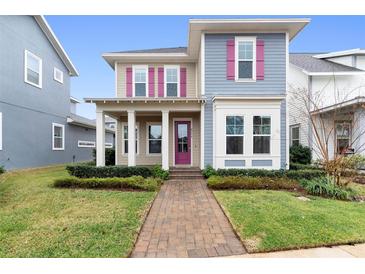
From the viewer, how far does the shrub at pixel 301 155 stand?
42.4ft

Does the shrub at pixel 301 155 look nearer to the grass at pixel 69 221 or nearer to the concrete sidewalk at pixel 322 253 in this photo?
the grass at pixel 69 221

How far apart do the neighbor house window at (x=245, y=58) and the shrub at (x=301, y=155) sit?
470 centimetres

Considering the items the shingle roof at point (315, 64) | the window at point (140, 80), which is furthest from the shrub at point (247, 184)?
the shingle roof at point (315, 64)

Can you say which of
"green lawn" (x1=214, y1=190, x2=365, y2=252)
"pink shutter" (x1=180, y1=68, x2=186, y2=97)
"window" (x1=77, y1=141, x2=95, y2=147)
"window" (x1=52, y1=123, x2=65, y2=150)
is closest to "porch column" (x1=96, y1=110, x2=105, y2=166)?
"pink shutter" (x1=180, y1=68, x2=186, y2=97)

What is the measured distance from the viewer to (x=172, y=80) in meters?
13.7

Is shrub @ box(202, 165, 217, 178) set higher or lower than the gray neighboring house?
lower

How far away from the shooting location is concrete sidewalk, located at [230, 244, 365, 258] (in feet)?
12.2

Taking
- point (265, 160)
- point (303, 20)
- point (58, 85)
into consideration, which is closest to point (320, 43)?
point (303, 20)

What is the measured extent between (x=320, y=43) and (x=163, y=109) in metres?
17.4

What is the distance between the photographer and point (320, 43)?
2134 centimetres

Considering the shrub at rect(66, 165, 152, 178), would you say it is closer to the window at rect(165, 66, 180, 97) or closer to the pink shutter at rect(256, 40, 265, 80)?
the window at rect(165, 66, 180, 97)

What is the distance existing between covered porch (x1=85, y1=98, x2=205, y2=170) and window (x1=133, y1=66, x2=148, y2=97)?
1.36 meters

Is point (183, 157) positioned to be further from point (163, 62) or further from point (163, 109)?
point (163, 62)

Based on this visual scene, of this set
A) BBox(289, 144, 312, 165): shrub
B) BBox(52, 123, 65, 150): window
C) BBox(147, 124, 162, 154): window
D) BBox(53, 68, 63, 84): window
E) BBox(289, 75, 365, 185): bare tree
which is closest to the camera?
BBox(289, 75, 365, 185): bare tree
